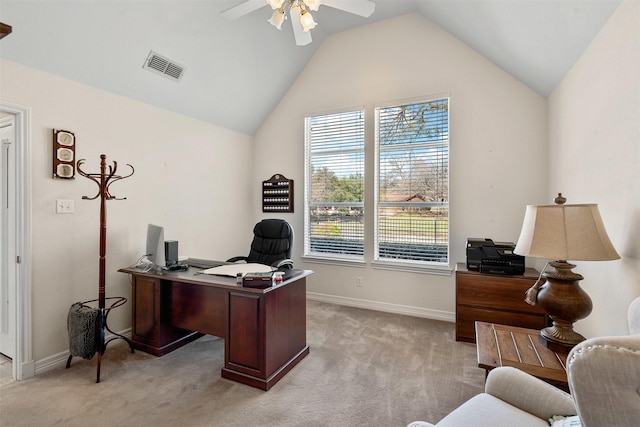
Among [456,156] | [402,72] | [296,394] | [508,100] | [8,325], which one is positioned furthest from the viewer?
[402,72]

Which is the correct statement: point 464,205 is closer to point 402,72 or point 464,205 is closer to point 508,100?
point 508,100

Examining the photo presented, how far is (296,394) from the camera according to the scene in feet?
6.84

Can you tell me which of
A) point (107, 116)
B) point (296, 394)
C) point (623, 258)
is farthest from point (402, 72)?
point (296, 394)

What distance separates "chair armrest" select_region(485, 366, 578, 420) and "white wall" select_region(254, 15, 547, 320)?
231 cm

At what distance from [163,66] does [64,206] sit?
1581 mm

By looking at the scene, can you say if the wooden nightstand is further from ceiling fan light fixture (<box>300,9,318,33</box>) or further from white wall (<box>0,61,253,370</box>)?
white wall (<box>0,61,253,370</box>)

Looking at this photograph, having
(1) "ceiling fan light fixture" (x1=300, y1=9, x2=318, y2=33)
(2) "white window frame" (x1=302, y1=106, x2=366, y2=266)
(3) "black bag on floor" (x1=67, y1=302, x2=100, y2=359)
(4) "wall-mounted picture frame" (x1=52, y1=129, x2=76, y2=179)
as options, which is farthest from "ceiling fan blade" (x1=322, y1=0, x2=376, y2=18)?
(3) "black bag on floor" (x1=67, y1=302, x2=100, y2=359)

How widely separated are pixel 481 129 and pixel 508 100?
0.38m

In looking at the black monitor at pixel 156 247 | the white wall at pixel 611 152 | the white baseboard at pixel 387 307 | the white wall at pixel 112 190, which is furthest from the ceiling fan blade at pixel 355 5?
the white baseboard at pixel 387 307

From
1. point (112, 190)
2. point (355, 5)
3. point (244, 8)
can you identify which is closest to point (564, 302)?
point (355, 5)

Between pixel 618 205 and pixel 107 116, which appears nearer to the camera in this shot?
pixel 618 205

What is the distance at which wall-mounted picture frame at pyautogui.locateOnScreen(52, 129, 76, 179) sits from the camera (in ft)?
8.00

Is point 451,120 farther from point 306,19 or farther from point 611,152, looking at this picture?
point 306,19

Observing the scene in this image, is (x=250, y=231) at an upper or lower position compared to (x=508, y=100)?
lower
